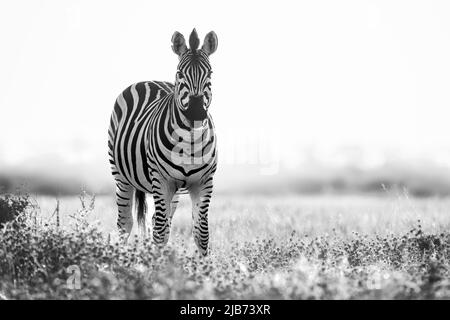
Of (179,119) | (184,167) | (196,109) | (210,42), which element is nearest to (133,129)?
(179,119)

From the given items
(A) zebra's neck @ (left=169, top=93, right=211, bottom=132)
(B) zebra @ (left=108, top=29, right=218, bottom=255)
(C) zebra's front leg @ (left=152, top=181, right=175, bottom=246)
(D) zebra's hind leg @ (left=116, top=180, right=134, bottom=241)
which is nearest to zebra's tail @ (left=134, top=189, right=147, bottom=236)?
(D) zebra's hind leg @ (left=116, top=180, right=134, bottom=241)

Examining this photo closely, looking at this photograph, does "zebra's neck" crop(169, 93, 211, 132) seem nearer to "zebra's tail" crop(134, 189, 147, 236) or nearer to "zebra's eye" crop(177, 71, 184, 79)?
"zebra's eye" crop(177, 71, 184, 79)

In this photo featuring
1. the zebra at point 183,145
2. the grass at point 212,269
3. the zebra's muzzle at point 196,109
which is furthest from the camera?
the zebra at point 183,145

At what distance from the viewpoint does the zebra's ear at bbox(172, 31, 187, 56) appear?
1045 cm

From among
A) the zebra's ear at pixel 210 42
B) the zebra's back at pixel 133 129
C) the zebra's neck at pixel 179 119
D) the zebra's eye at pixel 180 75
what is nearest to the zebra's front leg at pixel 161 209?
the zebra's back at pixel 133 129

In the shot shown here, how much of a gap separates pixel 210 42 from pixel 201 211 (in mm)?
2473

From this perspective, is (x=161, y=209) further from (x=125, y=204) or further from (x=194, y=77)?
(x=125, y=204)

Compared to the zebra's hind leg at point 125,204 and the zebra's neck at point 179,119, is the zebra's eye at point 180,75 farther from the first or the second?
the zebra's hind leg at point 125,204

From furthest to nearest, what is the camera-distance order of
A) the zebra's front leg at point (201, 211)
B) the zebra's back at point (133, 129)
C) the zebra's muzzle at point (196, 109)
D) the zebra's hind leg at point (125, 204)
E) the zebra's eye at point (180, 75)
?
the zebra's hind leg at point (125, 204), the zebra's back at point (133, 129), the zebra's front leg at point (201, 211), the zebra's eye at point (180, 75), the zebra's muzzle at point (196, 109)

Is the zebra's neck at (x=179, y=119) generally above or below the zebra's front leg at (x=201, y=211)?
above

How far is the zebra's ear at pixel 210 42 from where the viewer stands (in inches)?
412
